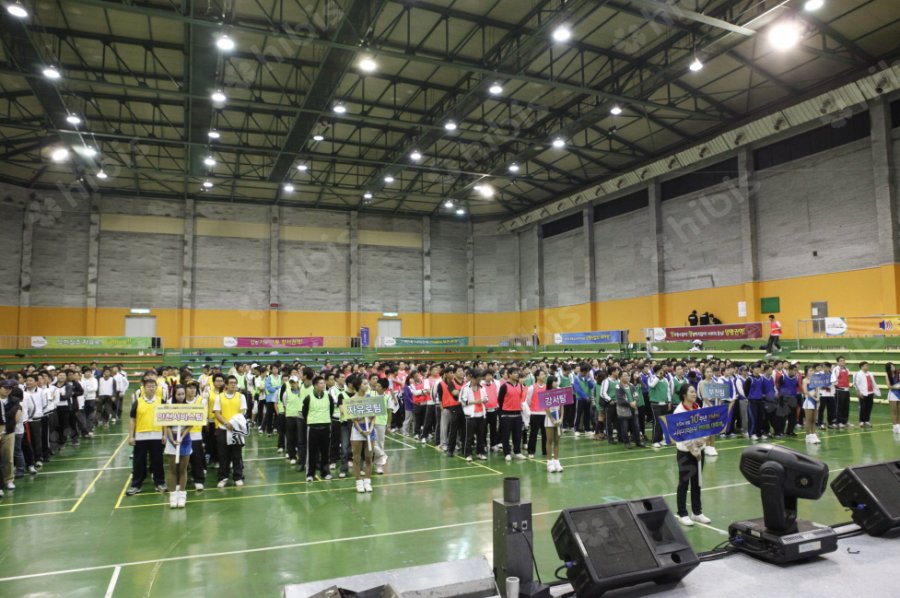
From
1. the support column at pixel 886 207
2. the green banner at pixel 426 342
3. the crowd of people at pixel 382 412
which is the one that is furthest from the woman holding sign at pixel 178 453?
the green banner at pixel 426 342

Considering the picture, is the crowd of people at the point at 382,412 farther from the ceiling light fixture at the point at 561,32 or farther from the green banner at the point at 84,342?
the green banner at the point at 84,342

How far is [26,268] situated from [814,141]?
4116 centimetres

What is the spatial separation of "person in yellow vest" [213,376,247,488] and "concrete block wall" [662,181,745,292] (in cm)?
2471

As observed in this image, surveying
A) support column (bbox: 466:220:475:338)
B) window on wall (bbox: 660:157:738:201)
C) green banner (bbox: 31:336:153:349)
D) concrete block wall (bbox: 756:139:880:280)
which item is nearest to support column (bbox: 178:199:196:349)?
green banner (bbox: 31:336:153:349)

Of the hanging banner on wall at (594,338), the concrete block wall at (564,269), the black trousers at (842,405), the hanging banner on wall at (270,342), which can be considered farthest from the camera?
the concrete block wall at (564,269)

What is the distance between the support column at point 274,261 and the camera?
36.8 meters

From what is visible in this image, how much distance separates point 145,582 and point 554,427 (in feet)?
25.4

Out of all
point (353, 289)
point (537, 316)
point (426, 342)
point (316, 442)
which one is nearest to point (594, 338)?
point (537, 316)

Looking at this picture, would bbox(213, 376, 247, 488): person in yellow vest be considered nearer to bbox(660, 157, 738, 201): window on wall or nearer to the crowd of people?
the crowd of people

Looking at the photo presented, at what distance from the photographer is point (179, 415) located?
924 cm

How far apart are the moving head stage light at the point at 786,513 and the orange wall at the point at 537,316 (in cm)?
1994

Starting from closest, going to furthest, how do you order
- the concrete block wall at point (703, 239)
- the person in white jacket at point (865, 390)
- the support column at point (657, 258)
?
the person in white jacket at point (865, 390)
the concrete block wall at point (703, 239)
the support column at point (657, 258)

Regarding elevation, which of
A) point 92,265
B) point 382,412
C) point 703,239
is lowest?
point 382,412

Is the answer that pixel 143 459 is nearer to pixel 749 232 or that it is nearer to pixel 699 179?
pixel 749 232
